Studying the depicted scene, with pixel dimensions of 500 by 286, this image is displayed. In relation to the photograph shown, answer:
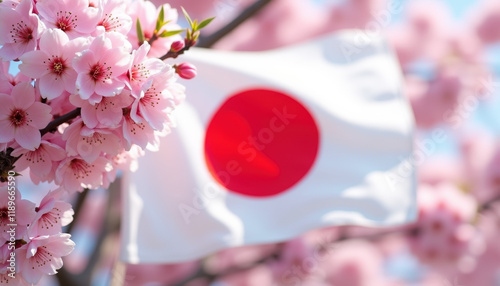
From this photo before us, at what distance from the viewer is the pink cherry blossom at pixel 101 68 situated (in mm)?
992

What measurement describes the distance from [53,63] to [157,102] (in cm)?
20

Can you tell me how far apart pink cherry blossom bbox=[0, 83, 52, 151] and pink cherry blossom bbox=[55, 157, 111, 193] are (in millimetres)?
92

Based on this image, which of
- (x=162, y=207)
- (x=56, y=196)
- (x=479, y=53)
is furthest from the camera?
(x=479, y=53)

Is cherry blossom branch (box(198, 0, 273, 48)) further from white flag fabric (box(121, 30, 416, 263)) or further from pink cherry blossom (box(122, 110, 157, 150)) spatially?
pink cherry blossom (box(122, 110, 157, 150))

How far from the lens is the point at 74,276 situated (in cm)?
258

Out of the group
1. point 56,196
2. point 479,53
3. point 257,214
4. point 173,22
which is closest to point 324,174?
point 257,214

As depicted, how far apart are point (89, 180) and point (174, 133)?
78 cm

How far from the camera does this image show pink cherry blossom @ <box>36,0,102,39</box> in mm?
1060

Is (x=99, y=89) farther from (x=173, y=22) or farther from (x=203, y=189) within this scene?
(x=203, y=189)

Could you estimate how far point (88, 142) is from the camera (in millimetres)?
1063

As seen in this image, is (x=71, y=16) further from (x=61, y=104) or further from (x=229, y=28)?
(x=229, y=28)

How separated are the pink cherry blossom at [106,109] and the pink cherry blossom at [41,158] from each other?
11 cm
